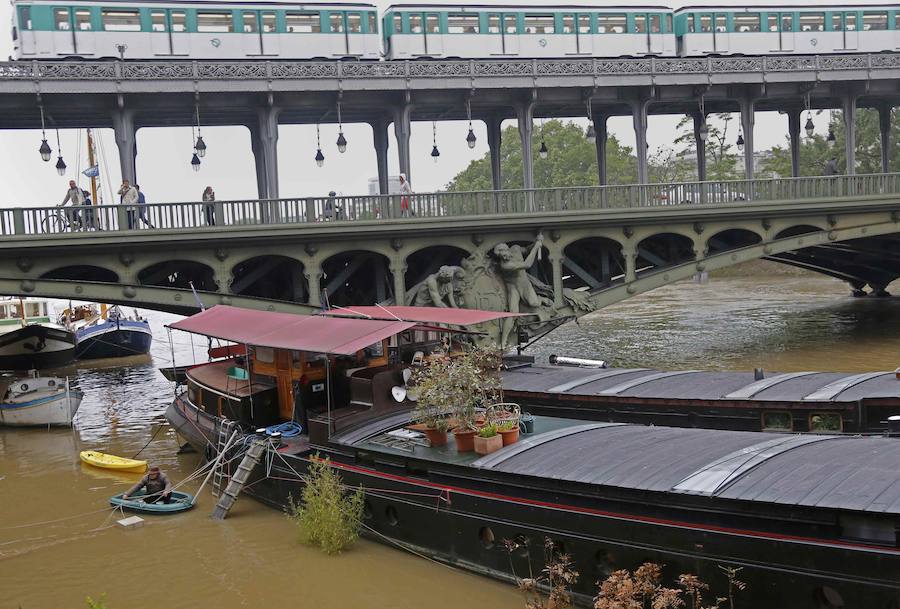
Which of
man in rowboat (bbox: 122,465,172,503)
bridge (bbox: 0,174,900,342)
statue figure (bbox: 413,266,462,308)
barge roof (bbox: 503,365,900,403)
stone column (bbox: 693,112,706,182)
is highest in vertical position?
stone column (bbox: 693,112,706,182)

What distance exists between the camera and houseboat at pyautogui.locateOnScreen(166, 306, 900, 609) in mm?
9461

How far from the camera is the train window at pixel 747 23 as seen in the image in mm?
34906

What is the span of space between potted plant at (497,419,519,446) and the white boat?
17049 millimetres

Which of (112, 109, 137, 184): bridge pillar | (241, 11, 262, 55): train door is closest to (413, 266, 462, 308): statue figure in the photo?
(112, 109, 137, 184): bridge pillar

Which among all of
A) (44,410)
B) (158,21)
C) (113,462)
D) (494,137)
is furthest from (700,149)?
(44,410)

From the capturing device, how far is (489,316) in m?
16.9

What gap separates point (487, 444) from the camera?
1300cm

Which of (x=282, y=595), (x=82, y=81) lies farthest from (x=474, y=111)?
(x=282, y=595)

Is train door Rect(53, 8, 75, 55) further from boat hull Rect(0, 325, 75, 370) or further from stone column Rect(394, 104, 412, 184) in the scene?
boat hull Rect(0, 325, 75, 370)

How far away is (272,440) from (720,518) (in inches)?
340

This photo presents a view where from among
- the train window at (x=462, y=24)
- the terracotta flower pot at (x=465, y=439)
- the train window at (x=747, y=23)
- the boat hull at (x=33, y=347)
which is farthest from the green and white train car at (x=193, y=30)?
the terracotta flower pot at (x=465, y=439)

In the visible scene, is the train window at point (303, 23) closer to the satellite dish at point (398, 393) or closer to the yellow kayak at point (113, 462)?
the yellow kayak at point (113, 462)

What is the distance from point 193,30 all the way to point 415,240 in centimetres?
937

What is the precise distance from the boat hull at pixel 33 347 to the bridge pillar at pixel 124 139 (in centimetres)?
1143
